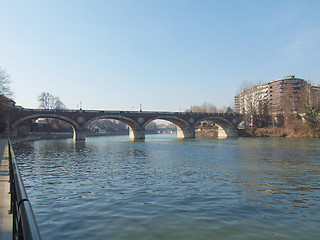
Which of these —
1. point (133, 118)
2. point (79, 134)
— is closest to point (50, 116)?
point (79, 134)

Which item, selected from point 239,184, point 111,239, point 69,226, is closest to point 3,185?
point 69,226

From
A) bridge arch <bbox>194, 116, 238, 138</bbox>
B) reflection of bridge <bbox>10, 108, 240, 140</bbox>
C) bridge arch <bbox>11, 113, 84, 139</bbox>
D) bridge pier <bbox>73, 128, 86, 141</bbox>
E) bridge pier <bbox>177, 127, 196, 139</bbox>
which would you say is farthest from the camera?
bridge arch <bbox>194, 116, 238, 138</bbox>

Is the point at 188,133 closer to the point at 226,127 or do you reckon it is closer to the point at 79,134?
the point at 226,127

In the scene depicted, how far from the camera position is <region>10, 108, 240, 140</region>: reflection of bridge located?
56.2 meters

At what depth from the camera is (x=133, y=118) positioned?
66.6 m

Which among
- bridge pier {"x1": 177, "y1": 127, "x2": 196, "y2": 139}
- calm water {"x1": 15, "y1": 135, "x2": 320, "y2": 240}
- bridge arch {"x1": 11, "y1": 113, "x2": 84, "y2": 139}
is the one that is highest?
bridge arch {"x1": 11, "y1": 113, "x2": 84, "y2": 139}

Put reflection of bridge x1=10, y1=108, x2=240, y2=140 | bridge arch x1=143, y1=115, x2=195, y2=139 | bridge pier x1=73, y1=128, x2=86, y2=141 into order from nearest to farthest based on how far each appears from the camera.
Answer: reflection of bridge x1=10, y1=108, x2=240, y2=140 < bridge pier x1=73, y1=128, x2=86, y2=141 < bridge arch x1=143, y1=115, x2=195, y2=139

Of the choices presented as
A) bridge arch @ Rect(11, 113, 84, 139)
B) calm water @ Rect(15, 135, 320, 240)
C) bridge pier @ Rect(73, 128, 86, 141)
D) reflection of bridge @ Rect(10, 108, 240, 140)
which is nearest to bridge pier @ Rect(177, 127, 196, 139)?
reflection of bridge @ Rect(10, 108, 240, 140)

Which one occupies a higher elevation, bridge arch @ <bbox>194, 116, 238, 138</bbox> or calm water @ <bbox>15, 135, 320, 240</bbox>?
bridge arch @ <bbox>194, 116, 238, 138</bbox>

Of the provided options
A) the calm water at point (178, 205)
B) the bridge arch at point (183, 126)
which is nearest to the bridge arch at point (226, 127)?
the bridge arch at point (183, 126)

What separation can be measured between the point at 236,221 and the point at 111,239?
3492mm

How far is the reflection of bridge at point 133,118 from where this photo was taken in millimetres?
56203

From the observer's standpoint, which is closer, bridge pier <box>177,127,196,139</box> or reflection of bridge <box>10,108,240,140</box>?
reflection of bridge <box>10,108,240,140</box>

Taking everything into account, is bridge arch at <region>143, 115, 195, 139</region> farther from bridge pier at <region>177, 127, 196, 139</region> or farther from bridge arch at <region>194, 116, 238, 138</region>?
bridge arch at <region>194, 116, 238, 138</region>
